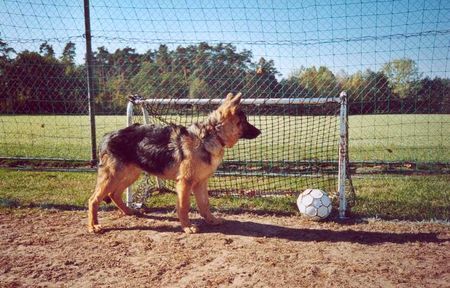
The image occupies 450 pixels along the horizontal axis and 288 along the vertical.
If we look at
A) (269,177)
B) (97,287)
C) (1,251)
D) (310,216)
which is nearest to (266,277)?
(97,287)

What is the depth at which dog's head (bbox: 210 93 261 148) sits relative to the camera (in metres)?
5.13

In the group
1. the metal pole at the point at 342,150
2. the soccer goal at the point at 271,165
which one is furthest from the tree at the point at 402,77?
the metal pole at the point at 342,150

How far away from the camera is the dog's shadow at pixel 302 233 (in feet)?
15.1

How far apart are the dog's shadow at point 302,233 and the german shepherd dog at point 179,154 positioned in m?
0.27

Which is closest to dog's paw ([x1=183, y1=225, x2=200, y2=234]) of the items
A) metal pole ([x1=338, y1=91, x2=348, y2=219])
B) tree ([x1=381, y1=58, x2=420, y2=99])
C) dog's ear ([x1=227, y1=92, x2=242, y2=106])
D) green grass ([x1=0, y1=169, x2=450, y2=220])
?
green grass ([x1=0, y1=169, x2=450, y2=220])

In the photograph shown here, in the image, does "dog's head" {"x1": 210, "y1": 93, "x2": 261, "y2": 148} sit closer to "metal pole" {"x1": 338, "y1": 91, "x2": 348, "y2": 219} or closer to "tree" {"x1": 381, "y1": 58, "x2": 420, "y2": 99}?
"metal pole" {"x1": 338, "y1": 91, "x2": 348, "y2": 219}

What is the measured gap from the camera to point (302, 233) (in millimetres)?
4906

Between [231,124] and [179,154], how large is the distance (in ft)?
3.04

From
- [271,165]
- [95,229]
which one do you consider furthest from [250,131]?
[271,165]

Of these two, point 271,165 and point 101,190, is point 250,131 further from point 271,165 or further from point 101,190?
point 271,165

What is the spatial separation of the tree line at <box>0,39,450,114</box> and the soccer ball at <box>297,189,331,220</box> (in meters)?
3.55

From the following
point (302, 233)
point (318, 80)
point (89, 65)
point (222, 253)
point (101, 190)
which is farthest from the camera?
point (318, 80)

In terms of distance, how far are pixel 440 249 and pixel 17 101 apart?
12.5 metres

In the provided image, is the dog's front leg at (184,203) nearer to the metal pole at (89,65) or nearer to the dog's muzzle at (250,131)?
the dog's muzzle at (250,131)
